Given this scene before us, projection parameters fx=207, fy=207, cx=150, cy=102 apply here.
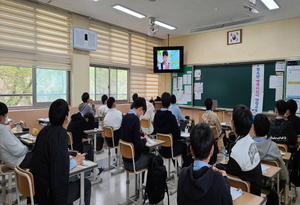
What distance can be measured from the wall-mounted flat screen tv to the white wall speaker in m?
2.34

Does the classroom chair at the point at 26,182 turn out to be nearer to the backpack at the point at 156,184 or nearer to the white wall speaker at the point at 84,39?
the backpack at the point at 156,184

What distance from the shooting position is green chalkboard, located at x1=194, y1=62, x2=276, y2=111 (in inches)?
229

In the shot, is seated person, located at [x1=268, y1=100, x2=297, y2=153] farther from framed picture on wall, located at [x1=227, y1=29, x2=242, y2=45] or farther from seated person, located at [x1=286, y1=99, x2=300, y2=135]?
framed picture on wall, located at [x1=227, y1=29, x2=242, y2=45]

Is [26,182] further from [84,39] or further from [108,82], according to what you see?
[108,82]

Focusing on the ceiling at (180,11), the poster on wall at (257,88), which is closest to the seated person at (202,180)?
the ceiling at (180,11)

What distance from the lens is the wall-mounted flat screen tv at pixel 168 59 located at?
7316mm

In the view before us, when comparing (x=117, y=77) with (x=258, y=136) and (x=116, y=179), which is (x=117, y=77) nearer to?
(x=116, y=179)

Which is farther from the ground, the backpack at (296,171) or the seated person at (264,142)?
the seated person at (264,142)

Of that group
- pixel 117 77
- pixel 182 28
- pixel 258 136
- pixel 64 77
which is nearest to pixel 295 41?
pixel 182 28

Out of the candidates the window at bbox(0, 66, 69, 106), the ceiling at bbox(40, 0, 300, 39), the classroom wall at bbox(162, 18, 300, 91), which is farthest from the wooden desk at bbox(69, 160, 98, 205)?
the classroom wall at bbox(162, 18, 300, 91)

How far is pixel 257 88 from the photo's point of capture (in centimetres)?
597

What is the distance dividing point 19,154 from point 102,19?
15.1ft

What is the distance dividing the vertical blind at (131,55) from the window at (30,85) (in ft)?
3.76

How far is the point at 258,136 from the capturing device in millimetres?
2256
